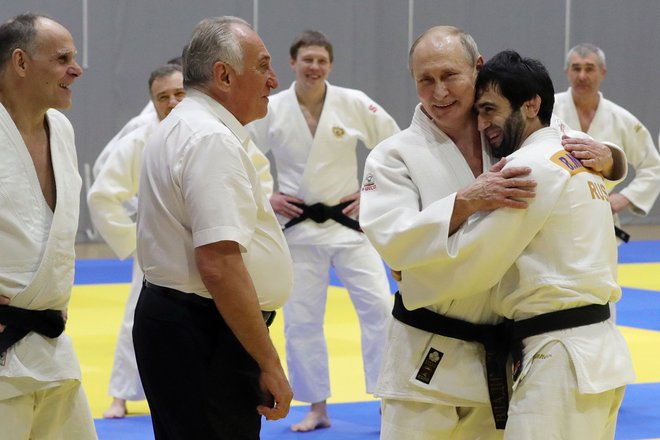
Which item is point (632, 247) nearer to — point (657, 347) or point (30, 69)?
point (657, 347)

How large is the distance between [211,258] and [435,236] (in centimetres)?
63

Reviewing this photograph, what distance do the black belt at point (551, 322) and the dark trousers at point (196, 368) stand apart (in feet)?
2.44

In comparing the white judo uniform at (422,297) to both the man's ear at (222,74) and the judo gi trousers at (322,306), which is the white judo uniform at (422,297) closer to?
the man's ear at (222,74)

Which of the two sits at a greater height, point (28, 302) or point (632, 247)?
point (28, 302)

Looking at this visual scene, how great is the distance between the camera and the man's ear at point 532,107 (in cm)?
317

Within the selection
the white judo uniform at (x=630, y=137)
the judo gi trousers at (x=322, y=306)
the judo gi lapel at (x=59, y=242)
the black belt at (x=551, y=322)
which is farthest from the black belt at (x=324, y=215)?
the black belt at (x=551, y=322)

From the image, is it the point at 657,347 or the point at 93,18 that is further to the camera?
the point at 93,18

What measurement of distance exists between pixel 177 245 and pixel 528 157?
101 cm

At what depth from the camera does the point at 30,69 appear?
330 cm

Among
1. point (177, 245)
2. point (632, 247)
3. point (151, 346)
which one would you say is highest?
point (177, 245)

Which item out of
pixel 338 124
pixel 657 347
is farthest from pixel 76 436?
pixel 657 347

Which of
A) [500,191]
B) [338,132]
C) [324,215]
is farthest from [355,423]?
[500,191]

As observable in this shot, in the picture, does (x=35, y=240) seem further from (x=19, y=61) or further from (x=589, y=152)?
(x=589, y=152)

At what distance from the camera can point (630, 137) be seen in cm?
716
